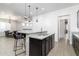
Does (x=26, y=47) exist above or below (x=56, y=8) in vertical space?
below

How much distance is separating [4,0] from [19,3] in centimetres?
37

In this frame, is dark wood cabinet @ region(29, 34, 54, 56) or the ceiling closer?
the ceiling

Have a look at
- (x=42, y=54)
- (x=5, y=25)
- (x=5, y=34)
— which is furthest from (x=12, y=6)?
(x=42, y=54)

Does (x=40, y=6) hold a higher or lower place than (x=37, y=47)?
higher

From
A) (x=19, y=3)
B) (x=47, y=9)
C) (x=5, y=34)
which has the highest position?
(x=19, y=3)

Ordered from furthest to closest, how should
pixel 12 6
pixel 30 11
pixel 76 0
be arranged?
1. pixel 30 11
2. pixel 12 6
3. pixel 76 0

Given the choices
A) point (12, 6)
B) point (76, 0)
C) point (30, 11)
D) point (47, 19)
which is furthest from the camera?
point (30, 11)

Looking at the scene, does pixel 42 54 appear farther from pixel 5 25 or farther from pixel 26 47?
pixel 5 25

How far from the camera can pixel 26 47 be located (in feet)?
8.31

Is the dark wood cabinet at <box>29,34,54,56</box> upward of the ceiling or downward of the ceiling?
downward

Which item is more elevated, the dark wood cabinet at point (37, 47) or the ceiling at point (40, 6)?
the ceiling at point (40, 6)

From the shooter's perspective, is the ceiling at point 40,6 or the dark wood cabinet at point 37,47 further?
the dark wood cabinet at point 37,47

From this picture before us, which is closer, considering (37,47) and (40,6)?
(40,6)

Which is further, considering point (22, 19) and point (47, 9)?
point (22, 19)
